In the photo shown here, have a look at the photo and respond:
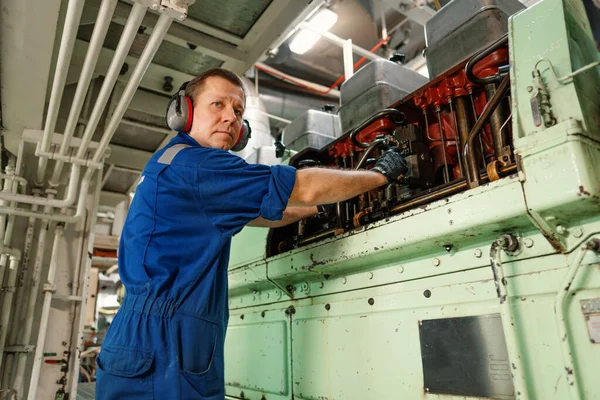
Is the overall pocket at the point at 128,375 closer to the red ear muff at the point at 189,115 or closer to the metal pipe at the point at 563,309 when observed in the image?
the red ear muff at the point at 189,115

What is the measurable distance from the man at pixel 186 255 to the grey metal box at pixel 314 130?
1.28 m

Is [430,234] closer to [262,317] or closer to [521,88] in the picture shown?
[521,88]

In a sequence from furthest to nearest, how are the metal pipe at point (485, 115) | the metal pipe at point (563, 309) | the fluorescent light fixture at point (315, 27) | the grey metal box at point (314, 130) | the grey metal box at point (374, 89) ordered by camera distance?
1. the fluorescent light fixture at point (315, 27)
2. the grey metal box at point (314, 130)
3. the grey metal box at point (374, 89)
4. the metal pipe at point (485, 115)
5. the metal pipe at point (563, 309)

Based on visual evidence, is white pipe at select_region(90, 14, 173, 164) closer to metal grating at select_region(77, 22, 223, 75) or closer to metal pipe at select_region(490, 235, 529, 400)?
metal grating at select_region(77, 22, 223, 75)

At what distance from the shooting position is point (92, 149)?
2.54 meters

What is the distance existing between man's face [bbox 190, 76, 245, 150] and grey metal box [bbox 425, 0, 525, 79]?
835mm

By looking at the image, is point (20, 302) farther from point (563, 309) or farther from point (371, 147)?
point (563, 309)

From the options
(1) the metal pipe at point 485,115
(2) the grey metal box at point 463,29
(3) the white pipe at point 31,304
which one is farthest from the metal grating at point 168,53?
(1) the metal pipe at point 485,115

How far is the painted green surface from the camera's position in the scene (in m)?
1.00

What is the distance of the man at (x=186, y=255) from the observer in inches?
45.7

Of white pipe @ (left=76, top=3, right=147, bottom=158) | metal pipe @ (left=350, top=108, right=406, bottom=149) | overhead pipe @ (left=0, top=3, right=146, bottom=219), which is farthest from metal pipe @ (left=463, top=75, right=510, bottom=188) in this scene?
overhead pipe @ (left=0, top=3, right=146, bottom=219)

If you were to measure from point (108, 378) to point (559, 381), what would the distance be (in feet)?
4.00

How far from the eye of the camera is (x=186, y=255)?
1293 mm

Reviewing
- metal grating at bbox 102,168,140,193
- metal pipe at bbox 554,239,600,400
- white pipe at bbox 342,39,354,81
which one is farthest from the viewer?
metal grating at bbox 102,168,140,193
